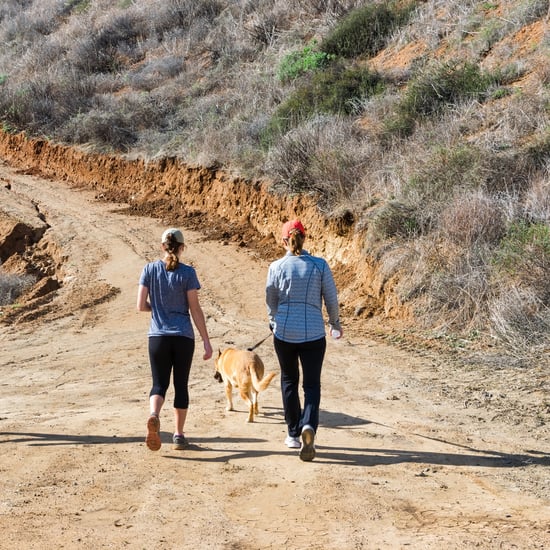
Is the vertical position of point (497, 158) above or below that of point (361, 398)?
above

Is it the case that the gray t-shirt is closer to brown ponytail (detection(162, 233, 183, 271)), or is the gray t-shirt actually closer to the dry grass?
brown ponytail (detection(162, 233, 183, 271))

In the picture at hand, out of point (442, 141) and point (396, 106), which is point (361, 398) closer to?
point (442, 141)

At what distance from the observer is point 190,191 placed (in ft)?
63.8

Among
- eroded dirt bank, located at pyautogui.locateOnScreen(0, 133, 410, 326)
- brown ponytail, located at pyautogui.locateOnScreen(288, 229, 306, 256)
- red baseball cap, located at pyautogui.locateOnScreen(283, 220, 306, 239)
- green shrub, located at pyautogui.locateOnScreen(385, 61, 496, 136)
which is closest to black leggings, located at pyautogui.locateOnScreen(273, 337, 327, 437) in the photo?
brown ponytail, located at pyautogui.locateOnScreen(288, 229, 306, 256)

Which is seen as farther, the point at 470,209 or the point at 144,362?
the point at 470,209

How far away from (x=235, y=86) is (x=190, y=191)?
17.3 ft

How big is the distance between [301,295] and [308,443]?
1.08 m

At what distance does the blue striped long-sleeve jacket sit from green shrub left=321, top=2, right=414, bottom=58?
16096 mm

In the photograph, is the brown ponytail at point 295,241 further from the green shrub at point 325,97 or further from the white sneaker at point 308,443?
the green shrub at point 325,97

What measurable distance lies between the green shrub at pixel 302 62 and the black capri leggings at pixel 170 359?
15805mm

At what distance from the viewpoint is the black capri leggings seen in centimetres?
628

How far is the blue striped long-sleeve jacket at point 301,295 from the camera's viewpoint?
A: 6070 millimetres

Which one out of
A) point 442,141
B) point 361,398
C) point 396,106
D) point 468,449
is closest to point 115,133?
point 396,106

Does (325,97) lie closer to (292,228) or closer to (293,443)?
(292,228)
